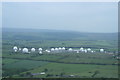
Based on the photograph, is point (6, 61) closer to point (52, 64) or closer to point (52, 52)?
point (52, 64)

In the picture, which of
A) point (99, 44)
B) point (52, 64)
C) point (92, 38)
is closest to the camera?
point (52, 64)

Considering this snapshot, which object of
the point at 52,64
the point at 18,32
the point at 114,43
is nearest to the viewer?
the point at 52,64

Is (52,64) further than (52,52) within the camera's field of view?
No

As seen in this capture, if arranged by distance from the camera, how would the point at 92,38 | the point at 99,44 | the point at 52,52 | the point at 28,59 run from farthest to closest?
the point at 92,38, the point at 99,44, the point at 52,52, the point at 28,59

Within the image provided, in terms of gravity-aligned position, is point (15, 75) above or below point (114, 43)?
below

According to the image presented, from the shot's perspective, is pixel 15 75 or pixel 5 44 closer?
pixel 15 75

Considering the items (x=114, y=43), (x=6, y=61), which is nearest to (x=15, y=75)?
(x=6, y=61)

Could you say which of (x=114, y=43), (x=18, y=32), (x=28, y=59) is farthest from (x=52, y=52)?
(x=18, y=32)

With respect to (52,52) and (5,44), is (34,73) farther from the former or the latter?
(5,44)

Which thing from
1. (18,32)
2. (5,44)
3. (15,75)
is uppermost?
(18,32)
